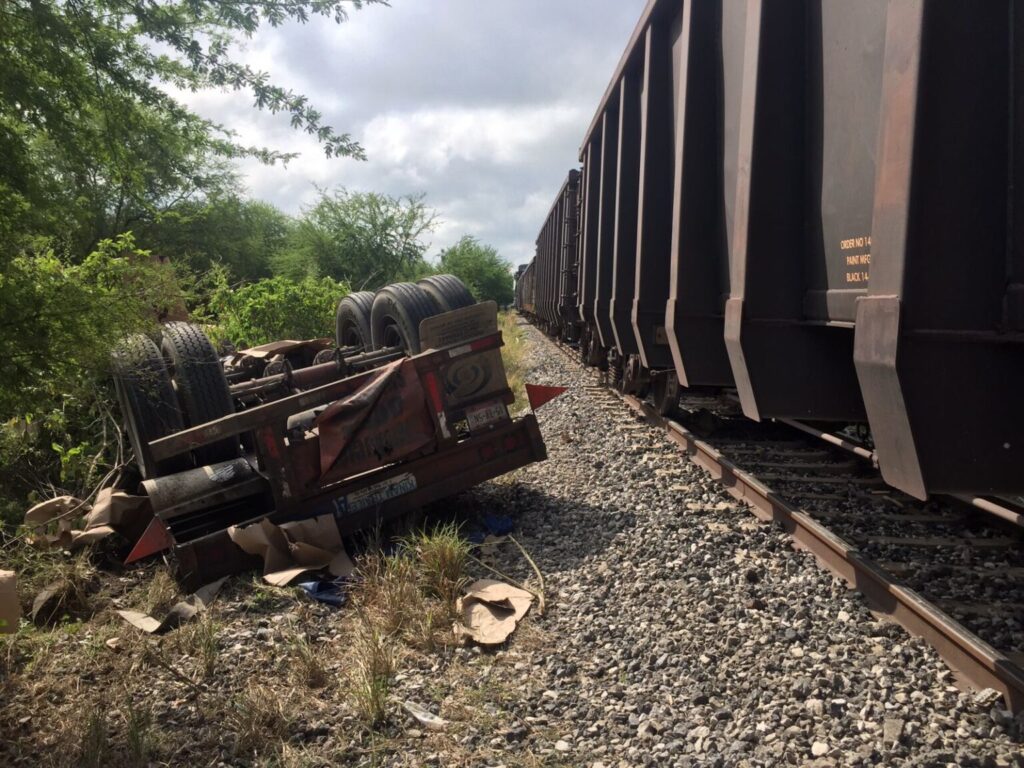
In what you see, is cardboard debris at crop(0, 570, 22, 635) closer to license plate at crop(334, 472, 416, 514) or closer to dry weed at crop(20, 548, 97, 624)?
dry weed at crop(20, 548, 97, 624)

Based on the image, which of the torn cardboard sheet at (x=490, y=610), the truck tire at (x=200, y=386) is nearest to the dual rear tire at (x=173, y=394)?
the truck tire at (x=200, y=386)

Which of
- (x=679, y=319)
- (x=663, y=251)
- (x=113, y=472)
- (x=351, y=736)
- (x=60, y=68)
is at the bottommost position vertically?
(x=351, y=736)

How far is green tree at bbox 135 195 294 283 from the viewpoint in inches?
1013

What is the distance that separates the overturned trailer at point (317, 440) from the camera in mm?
4461

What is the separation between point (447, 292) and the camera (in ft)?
21.6

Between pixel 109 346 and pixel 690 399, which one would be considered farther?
pixel 690 399

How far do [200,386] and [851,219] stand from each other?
4.27 metres

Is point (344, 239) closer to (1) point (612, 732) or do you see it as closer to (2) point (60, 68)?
(2) point (60, 68)

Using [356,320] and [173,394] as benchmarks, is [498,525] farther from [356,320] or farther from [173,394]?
[356,320]

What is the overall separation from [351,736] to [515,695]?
2.19ft

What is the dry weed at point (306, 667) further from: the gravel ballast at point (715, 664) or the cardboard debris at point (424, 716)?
the gravel ballast at point (715, 664)

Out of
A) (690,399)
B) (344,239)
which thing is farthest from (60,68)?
(344,239)

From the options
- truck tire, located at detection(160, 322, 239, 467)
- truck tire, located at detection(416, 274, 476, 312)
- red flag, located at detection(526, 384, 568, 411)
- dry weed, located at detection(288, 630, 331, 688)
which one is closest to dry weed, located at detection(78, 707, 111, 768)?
dry weed, located at detection(288, 630, 331, 688)

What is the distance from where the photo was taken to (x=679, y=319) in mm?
5266
